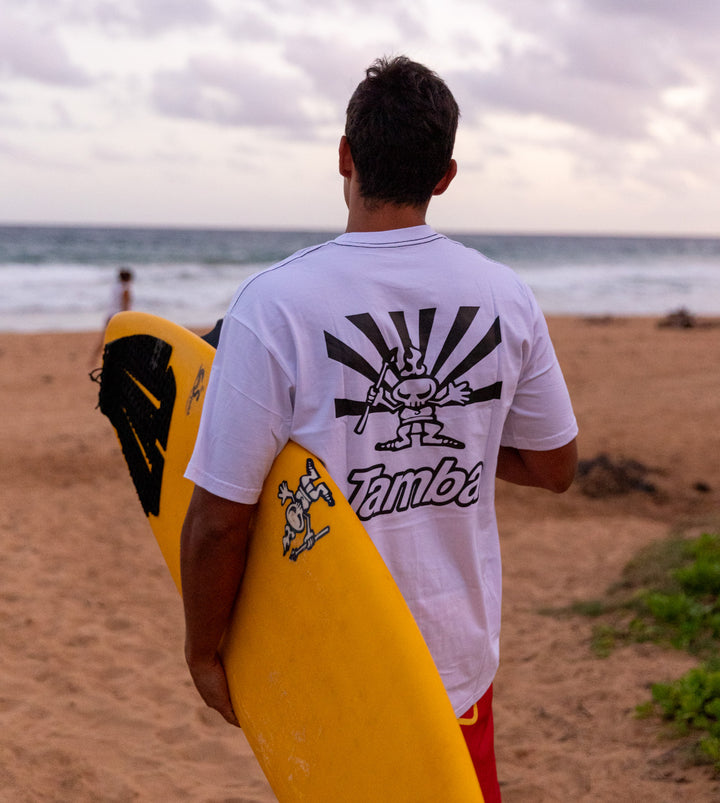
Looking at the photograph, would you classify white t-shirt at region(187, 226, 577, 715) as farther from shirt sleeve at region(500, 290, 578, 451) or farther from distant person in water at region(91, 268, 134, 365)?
distant person in water at region(91, 268, 134, 365)

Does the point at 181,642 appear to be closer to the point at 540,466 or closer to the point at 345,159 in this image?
the point at 540,466

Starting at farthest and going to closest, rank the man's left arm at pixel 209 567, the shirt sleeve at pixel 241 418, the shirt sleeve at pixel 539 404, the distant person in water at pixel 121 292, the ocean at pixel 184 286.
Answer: the ocean at pixel 184 286 < the distant person in water at pixel 121 292 < the shirt sleeve at pixel 539 404 < the man's left arm at pixel 209 567 < the shirt sleeve at pixel 241 418

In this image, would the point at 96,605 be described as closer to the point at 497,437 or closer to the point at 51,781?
the point at 51,781

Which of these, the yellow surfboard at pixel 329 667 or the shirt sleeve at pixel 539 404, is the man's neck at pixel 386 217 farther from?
the yellow surfboard at pixel 329 667

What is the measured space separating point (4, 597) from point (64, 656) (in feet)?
2.57

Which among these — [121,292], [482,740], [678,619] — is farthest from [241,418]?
[121,292]

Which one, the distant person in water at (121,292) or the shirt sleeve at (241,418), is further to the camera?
the distant person in water at (121,292)

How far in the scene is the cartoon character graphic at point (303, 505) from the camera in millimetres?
1441

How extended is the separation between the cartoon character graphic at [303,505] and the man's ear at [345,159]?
0.56 m

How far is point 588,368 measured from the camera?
11930 mm

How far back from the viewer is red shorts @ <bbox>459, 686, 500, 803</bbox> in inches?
64.3

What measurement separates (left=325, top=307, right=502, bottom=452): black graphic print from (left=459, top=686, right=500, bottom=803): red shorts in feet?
1.96

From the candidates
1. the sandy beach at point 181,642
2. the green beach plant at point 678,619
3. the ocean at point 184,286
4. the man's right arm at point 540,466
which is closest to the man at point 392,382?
the man's right arm at point 540,466

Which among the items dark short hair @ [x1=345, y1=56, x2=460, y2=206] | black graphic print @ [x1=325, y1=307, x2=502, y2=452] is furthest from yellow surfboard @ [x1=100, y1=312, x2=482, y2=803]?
dark short hair @ [x1=345, y1=56, x2=460, y2=206]
